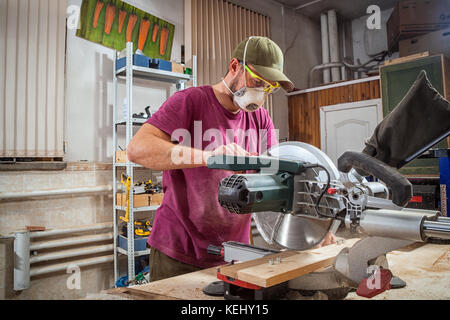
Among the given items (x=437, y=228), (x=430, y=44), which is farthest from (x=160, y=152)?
(x=430, y=44)

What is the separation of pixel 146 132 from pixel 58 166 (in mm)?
1745

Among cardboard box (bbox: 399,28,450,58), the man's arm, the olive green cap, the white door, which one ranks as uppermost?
cardboard box (bbox: 399,28,450,58)

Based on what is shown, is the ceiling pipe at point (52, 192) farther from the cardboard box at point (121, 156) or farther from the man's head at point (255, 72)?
the man's head at point (255, 72)

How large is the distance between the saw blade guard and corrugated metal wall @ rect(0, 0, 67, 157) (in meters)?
2.04

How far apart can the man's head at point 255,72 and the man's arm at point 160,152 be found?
0.38m

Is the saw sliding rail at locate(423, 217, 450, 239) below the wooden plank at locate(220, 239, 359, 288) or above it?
above

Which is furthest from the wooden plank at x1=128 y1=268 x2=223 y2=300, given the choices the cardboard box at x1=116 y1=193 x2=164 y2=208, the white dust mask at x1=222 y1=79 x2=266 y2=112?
the cardboard box at x1=116 y1=193 x2=164 y2=208

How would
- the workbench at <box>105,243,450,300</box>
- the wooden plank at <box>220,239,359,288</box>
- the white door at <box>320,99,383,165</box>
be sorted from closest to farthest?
1. the wooden plank at <box>220,239,359,288</box>
2. the workbench at <box>105,243,450,300</box>
3. the white door at <box>320,99,383,165</box>

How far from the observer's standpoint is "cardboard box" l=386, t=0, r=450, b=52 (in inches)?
131

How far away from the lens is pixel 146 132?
3.75 ft

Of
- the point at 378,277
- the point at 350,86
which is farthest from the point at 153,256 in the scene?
the point at 350,86

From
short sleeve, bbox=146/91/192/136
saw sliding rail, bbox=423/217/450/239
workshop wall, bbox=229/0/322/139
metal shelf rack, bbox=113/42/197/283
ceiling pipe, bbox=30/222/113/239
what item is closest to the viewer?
saw sliding rail, bbox=423/217/450/239

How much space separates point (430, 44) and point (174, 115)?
3360 millimetres

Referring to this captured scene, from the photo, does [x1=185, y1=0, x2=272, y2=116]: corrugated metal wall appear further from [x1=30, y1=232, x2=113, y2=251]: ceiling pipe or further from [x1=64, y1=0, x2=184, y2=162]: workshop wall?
[x1=30, y1=232, x2=113, y2=251]: ceiling pipe
